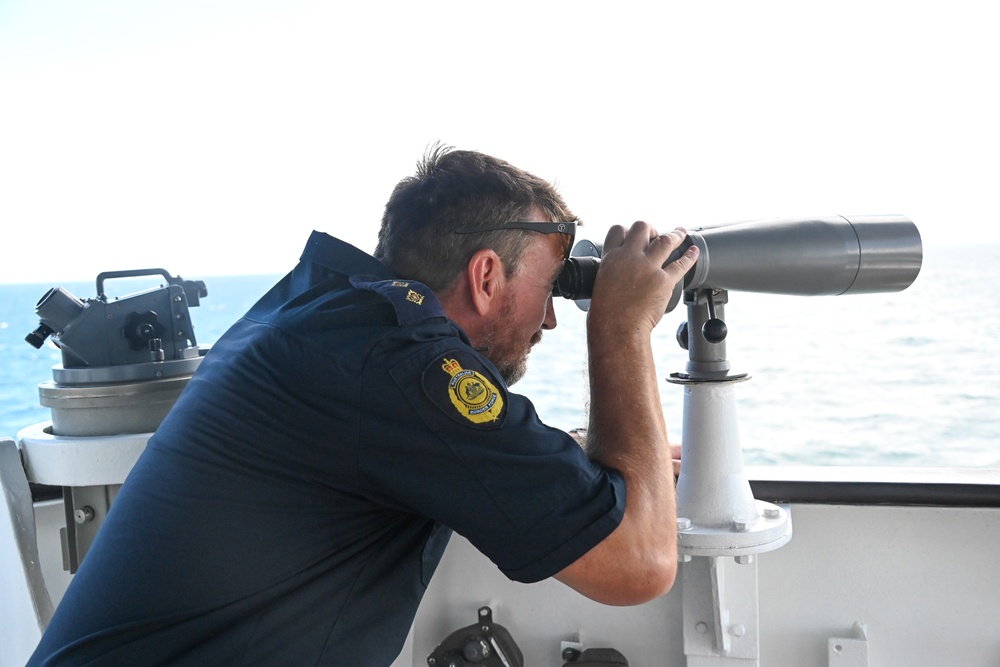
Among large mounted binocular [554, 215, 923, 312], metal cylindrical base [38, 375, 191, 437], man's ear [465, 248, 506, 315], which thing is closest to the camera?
man's ear [465, 248, 506, 315]

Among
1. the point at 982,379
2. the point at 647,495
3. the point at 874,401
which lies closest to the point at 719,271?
the point at 647,495

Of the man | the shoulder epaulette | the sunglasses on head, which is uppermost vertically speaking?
the sunglasses on head

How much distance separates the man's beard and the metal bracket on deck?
765 mm

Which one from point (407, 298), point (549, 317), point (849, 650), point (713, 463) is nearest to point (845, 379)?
point (849, 650)

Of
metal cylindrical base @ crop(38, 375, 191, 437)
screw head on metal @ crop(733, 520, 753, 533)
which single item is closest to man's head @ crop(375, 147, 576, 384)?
screw head on metal @ crop(733, 520, 753, 533)

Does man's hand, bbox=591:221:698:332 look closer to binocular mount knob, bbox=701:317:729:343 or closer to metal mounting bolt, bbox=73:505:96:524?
binocular mount knob, bbox=701:317:729:343

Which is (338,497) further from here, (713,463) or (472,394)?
(713,463)

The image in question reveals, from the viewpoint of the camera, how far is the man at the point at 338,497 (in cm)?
88

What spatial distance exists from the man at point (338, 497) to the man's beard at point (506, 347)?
0.13 metres

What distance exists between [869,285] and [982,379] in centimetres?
2179

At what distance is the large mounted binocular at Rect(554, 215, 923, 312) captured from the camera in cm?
122

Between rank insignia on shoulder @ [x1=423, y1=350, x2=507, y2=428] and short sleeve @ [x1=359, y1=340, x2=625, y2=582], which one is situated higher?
rank insignia on shoulder @ [x1=423, y1=350, x2=507, y2=428]

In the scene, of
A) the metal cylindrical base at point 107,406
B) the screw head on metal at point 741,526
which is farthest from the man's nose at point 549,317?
the metal cylindrical base at point 107,406

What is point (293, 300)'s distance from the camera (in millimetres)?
1021
